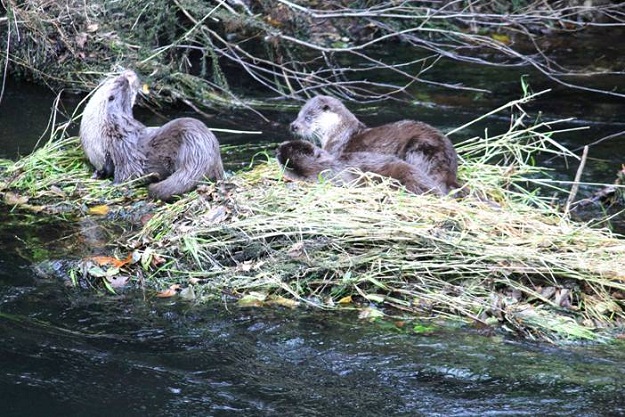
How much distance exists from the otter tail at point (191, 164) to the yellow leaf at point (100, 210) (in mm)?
316

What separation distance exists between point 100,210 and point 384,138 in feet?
6.40

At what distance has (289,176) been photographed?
637cm

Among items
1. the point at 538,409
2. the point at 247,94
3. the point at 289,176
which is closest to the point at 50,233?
the point at 289,176

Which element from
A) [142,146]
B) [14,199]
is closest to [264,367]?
[142,146]

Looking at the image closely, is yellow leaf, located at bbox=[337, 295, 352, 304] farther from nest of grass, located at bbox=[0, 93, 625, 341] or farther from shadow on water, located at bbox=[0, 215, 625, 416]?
shadow on water, located at bbox=[0, 215, 625, 416]

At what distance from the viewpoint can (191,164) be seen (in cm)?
653

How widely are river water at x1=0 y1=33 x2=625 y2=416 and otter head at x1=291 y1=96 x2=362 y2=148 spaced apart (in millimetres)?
2522

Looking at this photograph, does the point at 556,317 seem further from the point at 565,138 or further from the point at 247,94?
the point at 247,94

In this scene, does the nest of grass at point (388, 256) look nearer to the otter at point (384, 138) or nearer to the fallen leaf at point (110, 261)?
the fallen leaf at point (110, 261)

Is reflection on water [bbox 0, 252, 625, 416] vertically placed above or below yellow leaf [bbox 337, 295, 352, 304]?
above

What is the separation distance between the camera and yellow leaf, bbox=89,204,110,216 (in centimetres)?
657

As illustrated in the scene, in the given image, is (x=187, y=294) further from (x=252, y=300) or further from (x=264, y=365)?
(x=264, y=365)

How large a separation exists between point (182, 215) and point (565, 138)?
4.12 metres

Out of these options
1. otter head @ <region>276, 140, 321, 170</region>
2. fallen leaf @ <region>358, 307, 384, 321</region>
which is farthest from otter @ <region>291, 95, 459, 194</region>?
fallen leaf @ <region>358, 307, 384, 321</region>
